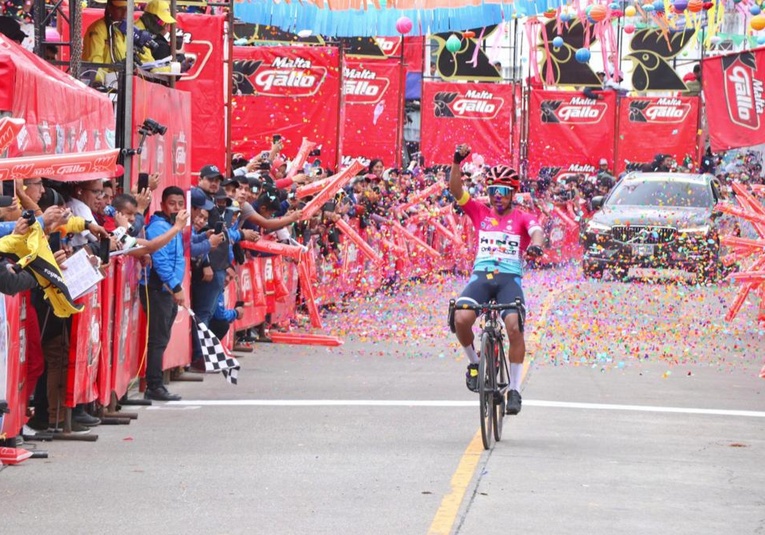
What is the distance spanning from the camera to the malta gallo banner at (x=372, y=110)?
30.7 metres

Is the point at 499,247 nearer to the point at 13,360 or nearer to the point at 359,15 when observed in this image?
the point at 13,360

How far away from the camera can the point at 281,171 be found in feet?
62.2

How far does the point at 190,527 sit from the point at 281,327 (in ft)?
35.8

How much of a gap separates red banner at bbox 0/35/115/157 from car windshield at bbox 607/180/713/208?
1660cm

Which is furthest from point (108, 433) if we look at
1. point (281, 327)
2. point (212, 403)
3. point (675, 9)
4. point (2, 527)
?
point (675, 9)

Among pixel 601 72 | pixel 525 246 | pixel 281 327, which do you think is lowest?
pixel 281 327

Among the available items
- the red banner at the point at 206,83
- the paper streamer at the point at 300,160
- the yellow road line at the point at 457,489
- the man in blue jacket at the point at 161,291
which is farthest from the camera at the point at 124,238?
the paper streamer at the point at 300,160

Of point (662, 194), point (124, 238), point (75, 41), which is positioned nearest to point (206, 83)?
point (75, 41)

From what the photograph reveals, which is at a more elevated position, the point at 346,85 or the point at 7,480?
the point at 346,85

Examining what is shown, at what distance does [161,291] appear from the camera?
1261 centimetres

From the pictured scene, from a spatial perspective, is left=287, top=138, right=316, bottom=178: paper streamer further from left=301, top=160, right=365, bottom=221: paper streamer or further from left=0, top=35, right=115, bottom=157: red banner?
left=0, top=35, right=115, bottom=157: red banner

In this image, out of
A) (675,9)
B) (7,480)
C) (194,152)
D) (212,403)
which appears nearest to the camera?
(7,480)

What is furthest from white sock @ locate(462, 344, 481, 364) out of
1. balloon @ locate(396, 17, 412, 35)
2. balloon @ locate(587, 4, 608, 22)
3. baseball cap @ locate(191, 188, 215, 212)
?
balloon @ locate(587, 4, 608, 22)

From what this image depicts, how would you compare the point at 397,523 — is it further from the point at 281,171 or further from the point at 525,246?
the point at 281,171
